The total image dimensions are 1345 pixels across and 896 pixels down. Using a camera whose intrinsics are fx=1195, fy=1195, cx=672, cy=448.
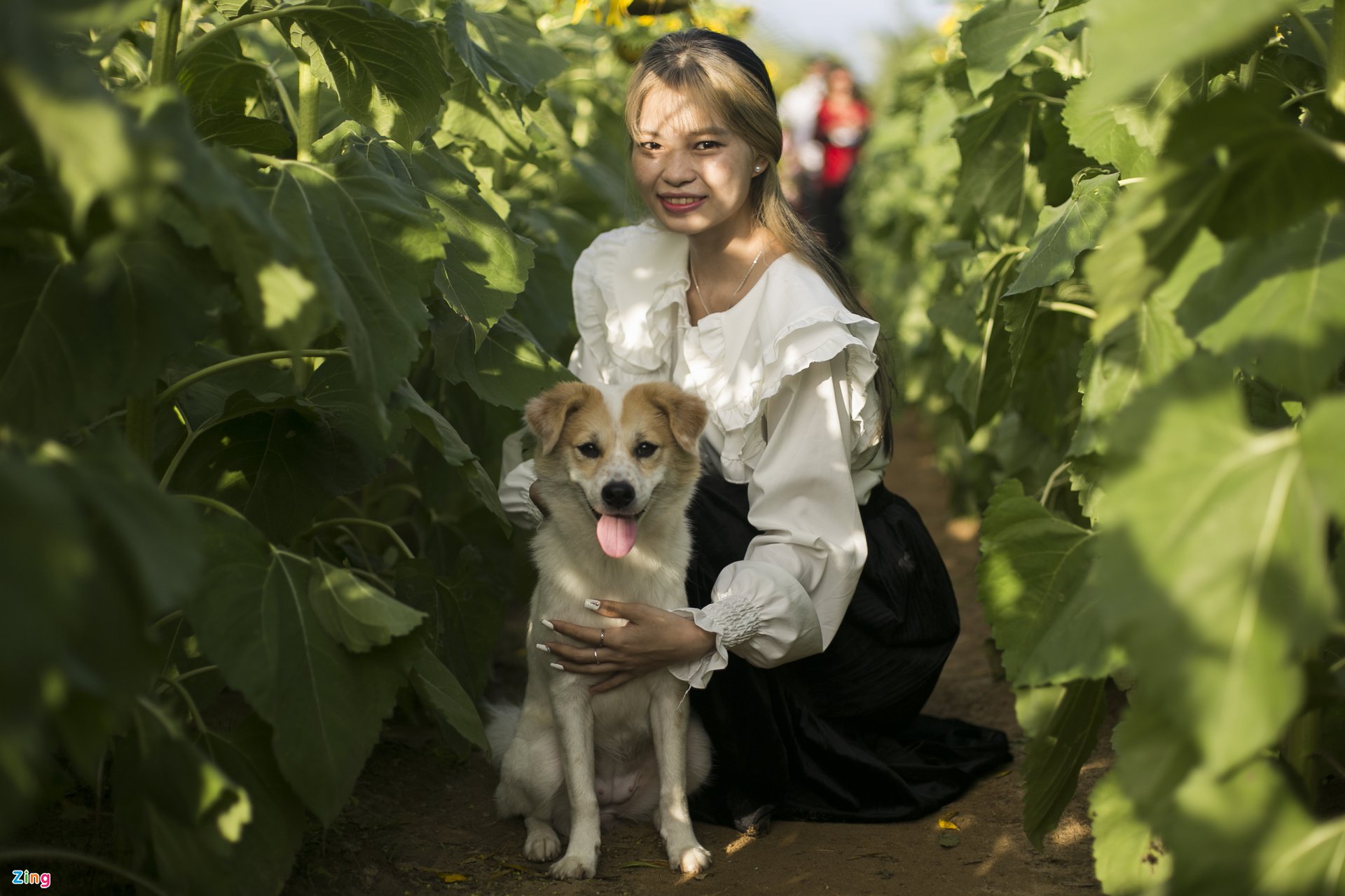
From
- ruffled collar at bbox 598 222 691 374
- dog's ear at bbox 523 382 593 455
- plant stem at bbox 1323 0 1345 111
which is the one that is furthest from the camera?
ruffled collar at bbox 598 222 691 374

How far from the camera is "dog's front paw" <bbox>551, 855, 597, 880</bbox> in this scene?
3127 millimetres

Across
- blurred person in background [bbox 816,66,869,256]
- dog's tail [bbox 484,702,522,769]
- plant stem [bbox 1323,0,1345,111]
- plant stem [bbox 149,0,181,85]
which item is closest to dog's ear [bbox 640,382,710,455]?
dog's tail [bbox 484,702,522,769]

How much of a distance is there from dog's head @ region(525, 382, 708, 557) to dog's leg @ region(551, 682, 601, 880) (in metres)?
0.45

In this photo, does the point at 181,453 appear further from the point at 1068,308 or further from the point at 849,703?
the point at 1068,308

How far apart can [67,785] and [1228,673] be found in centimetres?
227

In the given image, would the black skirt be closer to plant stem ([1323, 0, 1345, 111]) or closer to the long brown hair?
the long brown hair

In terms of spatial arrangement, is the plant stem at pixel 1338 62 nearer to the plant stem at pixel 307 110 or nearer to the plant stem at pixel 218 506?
the plant stem at pixel 218 506

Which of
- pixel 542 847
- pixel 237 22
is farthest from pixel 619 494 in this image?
pixel 237 22

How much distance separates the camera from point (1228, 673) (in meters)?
1.46

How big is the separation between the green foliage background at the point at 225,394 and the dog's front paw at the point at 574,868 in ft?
1.97

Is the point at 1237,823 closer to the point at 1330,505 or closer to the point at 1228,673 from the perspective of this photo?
the point at 1228,673

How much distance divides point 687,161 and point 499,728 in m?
1.83

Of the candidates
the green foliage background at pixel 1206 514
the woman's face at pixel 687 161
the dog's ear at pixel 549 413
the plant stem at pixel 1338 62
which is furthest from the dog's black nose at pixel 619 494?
the plant stem at pixel 1338 62

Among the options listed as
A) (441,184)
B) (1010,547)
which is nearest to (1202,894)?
(1010,547)
